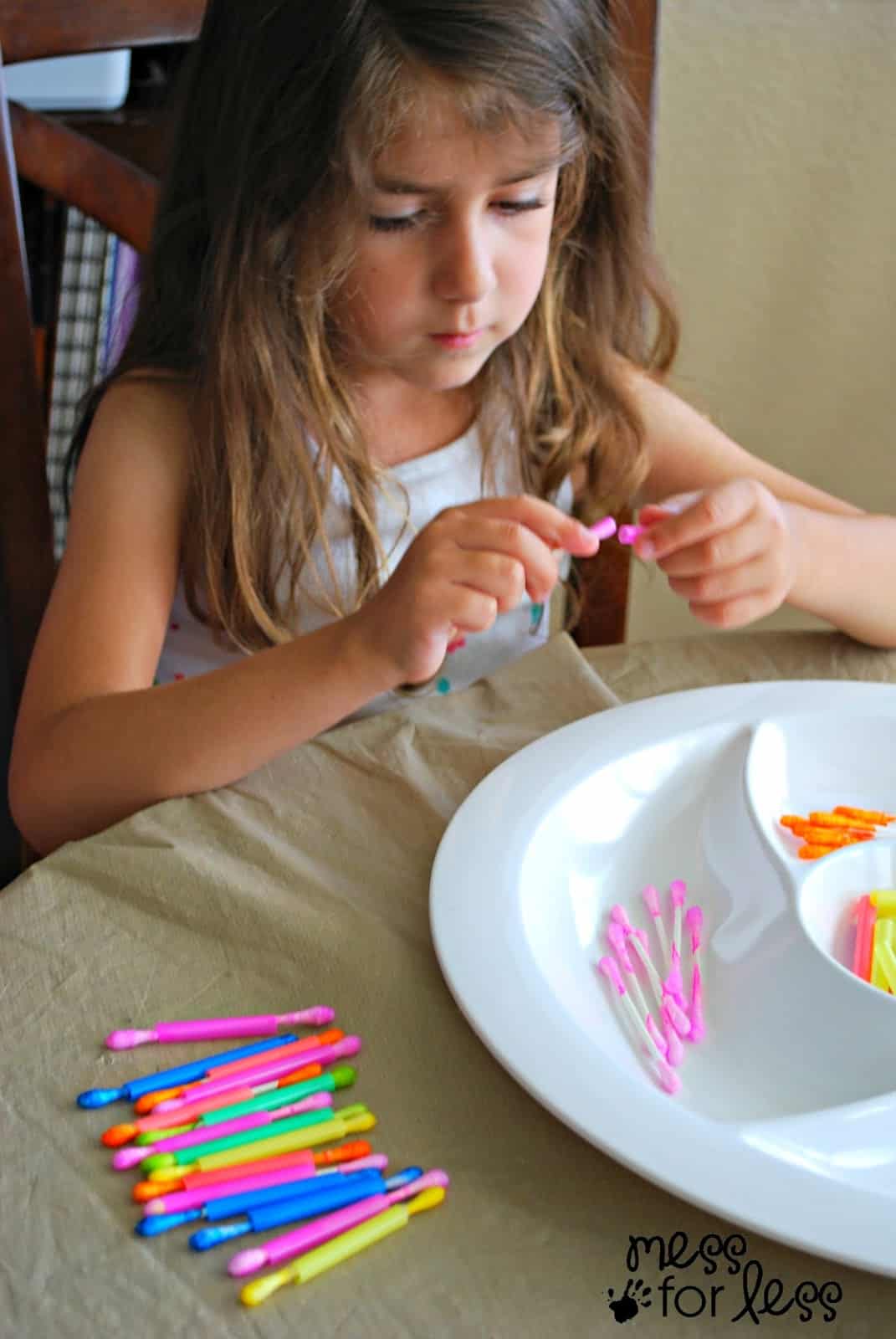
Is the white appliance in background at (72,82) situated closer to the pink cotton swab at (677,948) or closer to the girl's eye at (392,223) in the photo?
the girl's eye at (392,223)

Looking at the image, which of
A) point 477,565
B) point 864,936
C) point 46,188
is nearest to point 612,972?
point 864,936

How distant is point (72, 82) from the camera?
193 centimetres

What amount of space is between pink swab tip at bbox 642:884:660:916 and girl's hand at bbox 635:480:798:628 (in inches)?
7.6

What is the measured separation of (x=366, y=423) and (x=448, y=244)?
A: 29 cm

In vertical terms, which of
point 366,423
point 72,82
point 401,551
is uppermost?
point 72,82

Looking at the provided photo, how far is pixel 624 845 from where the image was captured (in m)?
0.71

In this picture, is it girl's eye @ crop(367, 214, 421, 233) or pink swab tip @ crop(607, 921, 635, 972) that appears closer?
pink swab tip @ crop(607, 921, 635, 972)

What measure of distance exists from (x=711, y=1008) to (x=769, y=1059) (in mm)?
45

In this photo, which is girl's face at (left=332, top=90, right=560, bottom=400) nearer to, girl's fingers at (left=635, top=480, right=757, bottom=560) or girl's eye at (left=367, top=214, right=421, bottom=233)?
girl's eye at (left=367, top=214, right=421, bottom=233)

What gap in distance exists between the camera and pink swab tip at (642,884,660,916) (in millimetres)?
679

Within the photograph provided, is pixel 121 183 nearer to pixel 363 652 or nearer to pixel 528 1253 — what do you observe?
pixel 363 652

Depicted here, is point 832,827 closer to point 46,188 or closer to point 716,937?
point 716,937

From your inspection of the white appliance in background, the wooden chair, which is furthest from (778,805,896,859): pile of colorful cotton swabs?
the white appliance in background

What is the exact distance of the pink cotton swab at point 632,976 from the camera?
0.59 metres
